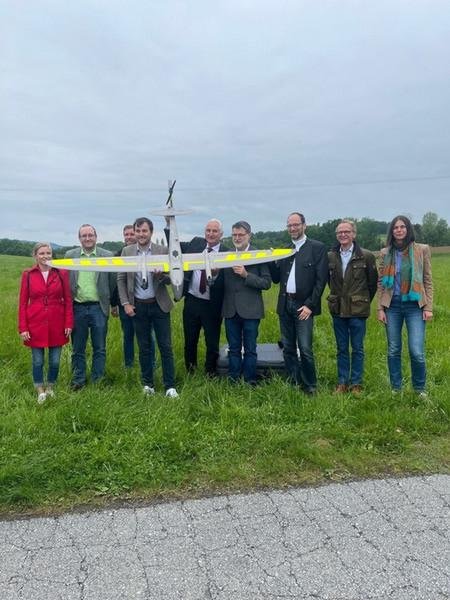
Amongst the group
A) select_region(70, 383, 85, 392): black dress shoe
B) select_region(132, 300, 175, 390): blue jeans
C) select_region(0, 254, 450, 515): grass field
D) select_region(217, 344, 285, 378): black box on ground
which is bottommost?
select_region(0, 254, 450, 515): grass field

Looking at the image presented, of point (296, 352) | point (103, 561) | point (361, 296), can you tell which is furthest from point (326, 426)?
point (103, 561)

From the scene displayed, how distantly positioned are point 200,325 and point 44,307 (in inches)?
76.2

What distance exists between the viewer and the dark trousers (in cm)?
573

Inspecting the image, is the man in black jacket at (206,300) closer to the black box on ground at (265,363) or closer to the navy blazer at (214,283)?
the navy blazer at (214,283)

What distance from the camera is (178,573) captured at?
2.56 m

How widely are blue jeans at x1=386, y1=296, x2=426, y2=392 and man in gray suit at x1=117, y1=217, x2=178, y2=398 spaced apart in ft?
8.58

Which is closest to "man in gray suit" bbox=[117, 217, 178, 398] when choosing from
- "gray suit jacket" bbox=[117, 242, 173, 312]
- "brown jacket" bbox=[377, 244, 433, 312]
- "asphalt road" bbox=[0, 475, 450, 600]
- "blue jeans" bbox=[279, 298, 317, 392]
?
"gray suit jacket" bbox=[117, 242, 173, 312]

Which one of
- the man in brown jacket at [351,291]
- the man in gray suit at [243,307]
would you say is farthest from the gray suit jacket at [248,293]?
the man in brown jacket at [351,291]

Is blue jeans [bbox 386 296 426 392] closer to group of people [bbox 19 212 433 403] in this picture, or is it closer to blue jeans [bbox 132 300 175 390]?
group of people [bbox 19 212 433 403]

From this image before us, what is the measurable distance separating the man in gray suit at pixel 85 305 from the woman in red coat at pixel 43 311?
206 mm

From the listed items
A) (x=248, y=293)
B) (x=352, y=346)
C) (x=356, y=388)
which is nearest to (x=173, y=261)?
(x=248, y=293)

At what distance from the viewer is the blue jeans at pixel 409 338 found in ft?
16.7

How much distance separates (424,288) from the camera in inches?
200

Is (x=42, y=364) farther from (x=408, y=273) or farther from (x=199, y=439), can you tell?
(x=408, y=273)
